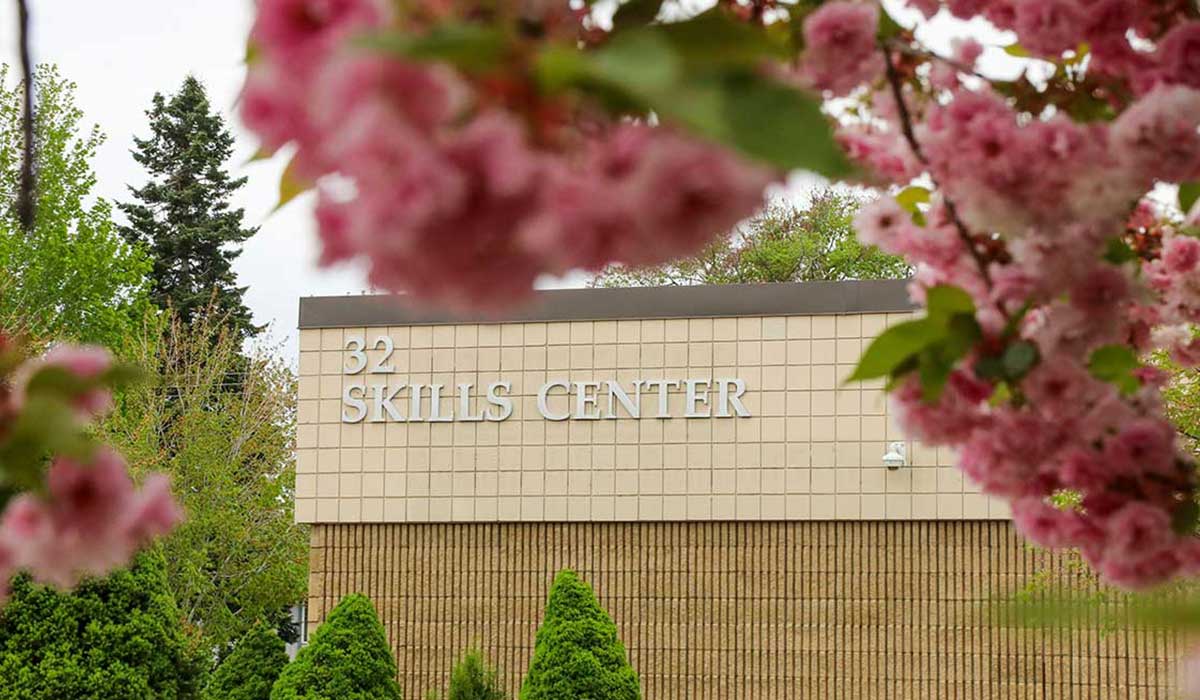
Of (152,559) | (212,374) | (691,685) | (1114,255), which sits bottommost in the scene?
(691,685)

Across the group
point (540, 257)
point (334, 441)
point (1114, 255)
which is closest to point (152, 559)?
point (334, 441)

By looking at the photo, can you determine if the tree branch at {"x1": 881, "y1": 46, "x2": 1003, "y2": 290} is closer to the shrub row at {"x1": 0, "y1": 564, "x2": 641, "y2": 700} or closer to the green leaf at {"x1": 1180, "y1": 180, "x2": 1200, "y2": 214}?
the green leaf at {"x1": 1180, "y1": 180, "x2": 1200, "y2": 214}

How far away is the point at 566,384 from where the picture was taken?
589 inches

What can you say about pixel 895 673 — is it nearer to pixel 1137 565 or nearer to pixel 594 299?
pixel 594 299

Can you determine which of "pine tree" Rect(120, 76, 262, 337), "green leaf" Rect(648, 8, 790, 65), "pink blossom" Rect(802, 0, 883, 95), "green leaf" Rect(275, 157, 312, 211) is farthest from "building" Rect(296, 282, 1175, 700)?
"pine tree" Rect(120, 76, 262, 337)

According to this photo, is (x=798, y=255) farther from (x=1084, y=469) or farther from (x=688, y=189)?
(x=688, y=189)

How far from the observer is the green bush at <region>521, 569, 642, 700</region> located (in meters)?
12.3

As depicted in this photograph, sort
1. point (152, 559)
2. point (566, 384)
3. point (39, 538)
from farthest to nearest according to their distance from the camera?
1. point (566, 384)
2. point (152, 559)
3. point (39, 538)

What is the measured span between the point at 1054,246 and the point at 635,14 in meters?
0.55

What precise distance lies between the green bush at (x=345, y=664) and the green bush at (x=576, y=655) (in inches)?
46.9

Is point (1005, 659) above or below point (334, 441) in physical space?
below

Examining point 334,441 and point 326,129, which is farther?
point 334,441

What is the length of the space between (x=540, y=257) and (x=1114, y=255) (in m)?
1.20

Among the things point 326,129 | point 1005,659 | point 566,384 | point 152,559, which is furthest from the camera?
point 566,384
